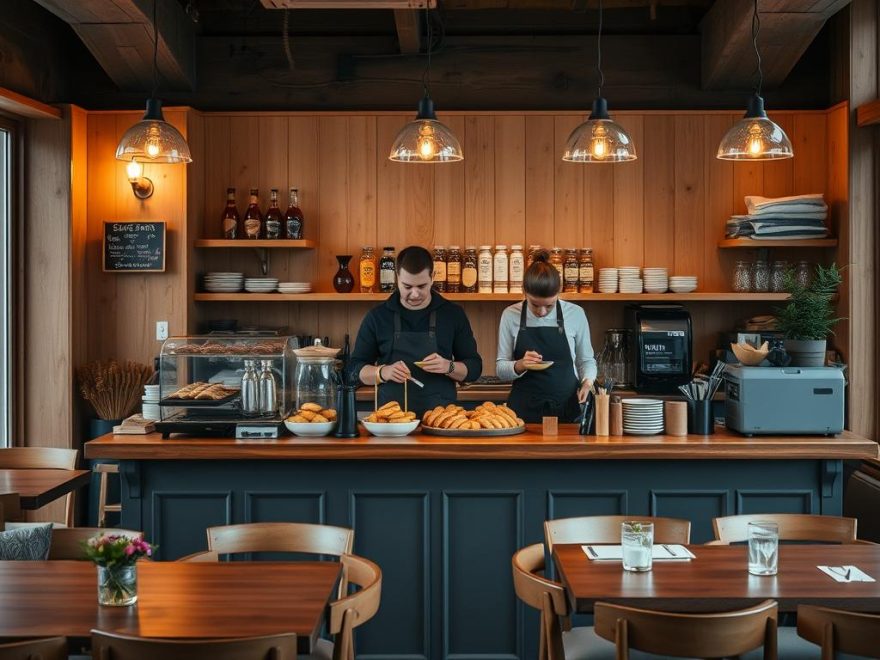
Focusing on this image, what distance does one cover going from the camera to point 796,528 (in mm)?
3395

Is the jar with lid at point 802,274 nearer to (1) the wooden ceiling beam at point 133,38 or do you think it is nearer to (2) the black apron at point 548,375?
(2) the black apron at point 548,375

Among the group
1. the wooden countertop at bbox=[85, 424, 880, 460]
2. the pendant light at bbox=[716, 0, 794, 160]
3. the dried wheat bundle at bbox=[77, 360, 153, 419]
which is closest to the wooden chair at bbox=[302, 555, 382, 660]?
the wooden countertop at bbox=[85, 424, 880, 460]

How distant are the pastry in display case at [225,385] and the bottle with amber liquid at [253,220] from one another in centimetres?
192

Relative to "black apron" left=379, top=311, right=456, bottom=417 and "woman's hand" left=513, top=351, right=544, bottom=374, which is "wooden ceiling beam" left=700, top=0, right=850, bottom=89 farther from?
"black apron" left=379, top=311, right=456, bottom=417

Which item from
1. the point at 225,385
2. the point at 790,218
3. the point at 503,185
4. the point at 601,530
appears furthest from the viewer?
the point at 503,185

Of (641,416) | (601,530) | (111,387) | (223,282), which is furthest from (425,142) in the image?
(111,387)

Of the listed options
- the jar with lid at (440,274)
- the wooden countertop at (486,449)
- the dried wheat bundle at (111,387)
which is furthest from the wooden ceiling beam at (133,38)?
the wooden countertop at (486,449)

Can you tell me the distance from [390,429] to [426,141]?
3.77 ft

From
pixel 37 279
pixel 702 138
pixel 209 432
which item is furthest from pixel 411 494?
pixel 702 138

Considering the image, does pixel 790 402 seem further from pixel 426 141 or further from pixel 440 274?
pixel 440 274

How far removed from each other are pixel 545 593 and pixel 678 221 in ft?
12.7

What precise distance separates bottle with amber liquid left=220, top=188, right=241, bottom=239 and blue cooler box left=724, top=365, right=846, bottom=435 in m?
3.25

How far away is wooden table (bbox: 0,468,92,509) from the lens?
12.5ft

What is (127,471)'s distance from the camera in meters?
3.93
